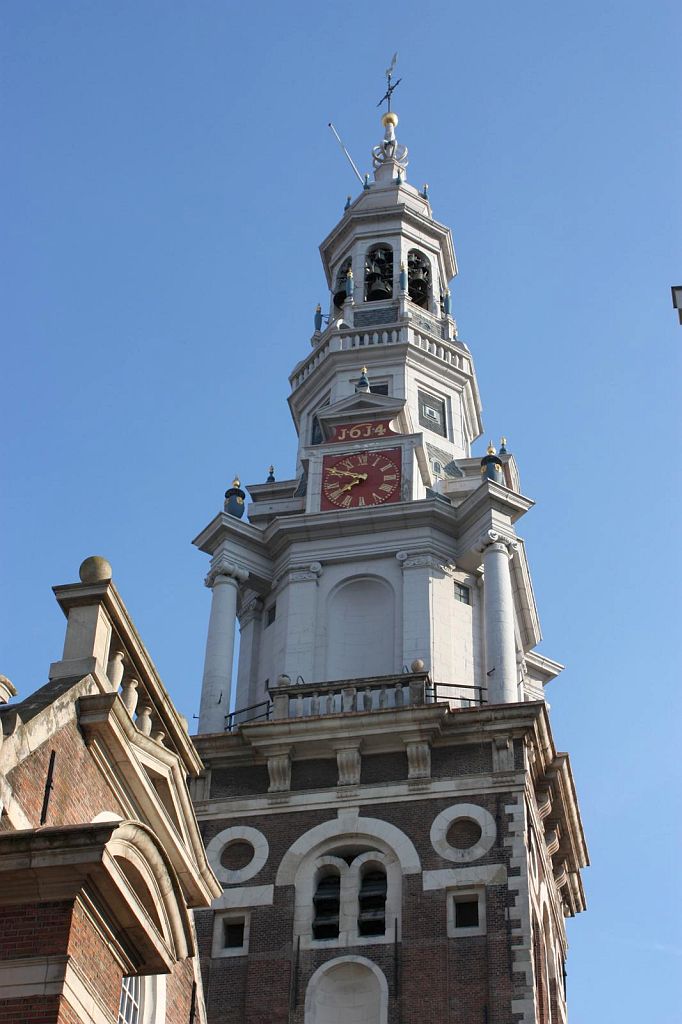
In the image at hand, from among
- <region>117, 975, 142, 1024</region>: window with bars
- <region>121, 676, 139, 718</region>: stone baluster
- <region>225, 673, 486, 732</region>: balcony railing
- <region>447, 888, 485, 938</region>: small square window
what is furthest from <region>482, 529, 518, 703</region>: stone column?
<region>117, 975, 142, 1024</region>: window with bars

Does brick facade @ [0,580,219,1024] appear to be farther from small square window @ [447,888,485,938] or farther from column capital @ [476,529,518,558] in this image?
column capital @ [476,529,518,558]

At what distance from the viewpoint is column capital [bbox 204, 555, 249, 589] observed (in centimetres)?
4669

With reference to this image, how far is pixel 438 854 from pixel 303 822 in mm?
3332

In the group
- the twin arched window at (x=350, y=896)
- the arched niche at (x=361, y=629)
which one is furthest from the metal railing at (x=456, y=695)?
the twin arched window at (x=350, y=896)

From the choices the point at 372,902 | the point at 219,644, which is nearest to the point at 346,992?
the point at 372,902

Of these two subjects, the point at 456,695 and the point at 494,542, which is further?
the point at 494,542

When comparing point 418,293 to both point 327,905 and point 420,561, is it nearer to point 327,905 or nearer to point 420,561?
point 420,561

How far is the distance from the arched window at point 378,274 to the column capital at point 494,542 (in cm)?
1348

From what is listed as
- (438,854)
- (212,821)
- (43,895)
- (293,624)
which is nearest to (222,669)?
(293,624)

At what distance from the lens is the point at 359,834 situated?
128 feet

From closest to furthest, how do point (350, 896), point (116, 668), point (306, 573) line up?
point (116, 668)
point (350, 896)
point (306, 573)

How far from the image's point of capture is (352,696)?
41094 mm

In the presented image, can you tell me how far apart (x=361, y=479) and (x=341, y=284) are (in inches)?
488

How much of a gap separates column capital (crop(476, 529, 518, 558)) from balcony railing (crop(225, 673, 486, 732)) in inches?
181
